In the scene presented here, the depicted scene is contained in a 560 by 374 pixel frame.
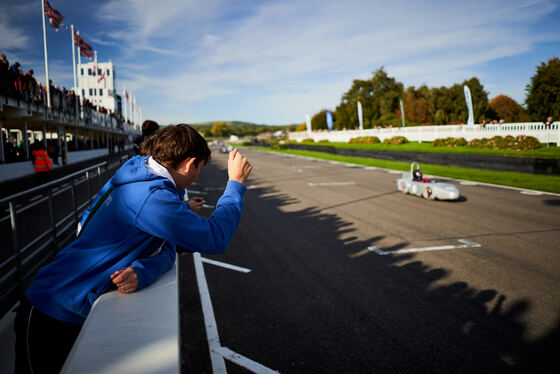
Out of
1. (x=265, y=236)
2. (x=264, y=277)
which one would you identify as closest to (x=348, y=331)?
(x=264, y=277)

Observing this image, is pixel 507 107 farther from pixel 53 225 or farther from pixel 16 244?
pixel 16 244

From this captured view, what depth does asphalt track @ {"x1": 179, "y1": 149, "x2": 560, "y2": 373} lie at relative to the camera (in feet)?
10.5

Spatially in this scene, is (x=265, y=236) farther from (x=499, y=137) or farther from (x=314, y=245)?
(x=499, y=137)

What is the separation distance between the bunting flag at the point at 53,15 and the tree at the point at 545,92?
38.5 meters

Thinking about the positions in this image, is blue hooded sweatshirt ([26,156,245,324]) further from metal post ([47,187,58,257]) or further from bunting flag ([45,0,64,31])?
bunting flag ([45,0,64,31])

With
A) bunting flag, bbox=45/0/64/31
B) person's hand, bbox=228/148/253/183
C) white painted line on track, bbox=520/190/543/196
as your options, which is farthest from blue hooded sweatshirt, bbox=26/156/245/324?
bunting flag, bbox=45/0/64/31

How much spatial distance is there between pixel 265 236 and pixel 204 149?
17.6 ft

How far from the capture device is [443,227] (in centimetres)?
759

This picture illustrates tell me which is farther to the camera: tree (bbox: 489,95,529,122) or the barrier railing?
tree (bbox: 489,95,529,122)

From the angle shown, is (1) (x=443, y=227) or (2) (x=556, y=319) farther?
(1) (x=443, y=227)

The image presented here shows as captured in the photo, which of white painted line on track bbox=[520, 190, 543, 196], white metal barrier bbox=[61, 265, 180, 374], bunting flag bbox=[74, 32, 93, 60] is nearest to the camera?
white metal barrier bbox=[61, 265, 180, 374]

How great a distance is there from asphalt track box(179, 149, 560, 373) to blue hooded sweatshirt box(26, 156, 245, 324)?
1626 millimetres

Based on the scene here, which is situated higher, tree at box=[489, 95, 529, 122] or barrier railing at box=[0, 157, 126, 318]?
tree at box=[489, 95, 529, 122]

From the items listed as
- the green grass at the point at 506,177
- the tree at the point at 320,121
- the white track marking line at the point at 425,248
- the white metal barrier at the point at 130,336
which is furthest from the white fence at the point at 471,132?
the tree at the point at 320,121
